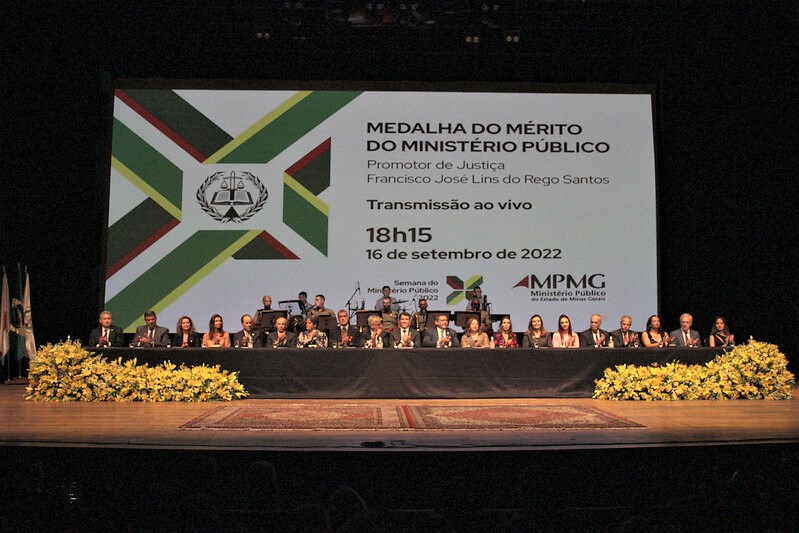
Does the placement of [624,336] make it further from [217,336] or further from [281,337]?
[217,336]

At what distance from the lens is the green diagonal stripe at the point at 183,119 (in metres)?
8.88

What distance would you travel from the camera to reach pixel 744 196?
348 inches

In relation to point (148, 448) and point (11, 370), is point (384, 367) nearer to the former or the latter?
point (148, 448)

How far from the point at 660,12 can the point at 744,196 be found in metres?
2.41

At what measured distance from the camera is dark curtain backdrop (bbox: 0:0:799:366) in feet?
27.8

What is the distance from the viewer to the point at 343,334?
7398mm

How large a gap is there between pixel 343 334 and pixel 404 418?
2.48 metres

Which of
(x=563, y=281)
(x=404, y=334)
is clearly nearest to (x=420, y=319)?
(x=404, y=334)

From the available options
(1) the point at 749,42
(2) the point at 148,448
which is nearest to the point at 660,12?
(1) the point at 749,42

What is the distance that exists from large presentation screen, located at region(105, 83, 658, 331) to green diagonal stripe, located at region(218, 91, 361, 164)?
0.02 meters

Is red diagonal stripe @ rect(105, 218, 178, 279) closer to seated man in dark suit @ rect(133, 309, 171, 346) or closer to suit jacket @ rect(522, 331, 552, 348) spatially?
seated man in dark suit @ rect(133, 309, 171, 346)

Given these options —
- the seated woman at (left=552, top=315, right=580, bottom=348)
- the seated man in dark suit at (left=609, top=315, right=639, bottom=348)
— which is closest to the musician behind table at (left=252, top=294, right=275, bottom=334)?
the seated woman at (left=552, top=315, right=580, bottom=348)

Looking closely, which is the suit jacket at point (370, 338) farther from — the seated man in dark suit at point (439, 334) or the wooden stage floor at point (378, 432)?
the wooden stage floor at point (378, 432)

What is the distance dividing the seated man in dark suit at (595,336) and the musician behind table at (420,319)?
162cm
